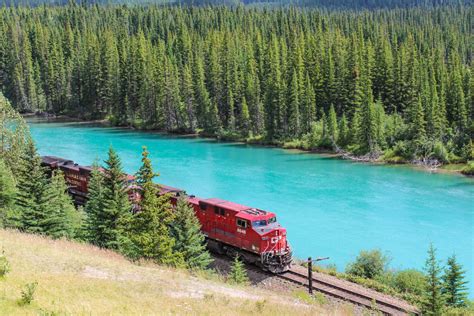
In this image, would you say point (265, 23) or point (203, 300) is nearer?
point (203, 300)

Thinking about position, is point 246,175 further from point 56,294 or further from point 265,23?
point 265,23

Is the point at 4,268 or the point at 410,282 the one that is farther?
the point at 410,282

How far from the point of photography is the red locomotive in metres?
35.5

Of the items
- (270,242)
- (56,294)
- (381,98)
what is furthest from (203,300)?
(381,98)

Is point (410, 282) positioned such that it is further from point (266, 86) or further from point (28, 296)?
point (266, 86)

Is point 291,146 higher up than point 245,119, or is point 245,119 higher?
point 245,119

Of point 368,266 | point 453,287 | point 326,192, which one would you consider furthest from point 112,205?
point 326,192

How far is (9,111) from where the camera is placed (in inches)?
1911

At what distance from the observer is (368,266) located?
3688 centimetres

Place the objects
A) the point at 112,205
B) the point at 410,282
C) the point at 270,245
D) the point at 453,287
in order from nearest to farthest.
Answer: the point at 453,287
the point at 112,205
the point at 410,282
the point at 270,245

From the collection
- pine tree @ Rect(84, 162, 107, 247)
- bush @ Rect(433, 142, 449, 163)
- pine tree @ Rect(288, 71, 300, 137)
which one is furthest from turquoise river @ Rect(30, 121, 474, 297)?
pine tree @ Rect(84, 162, 107, 247)

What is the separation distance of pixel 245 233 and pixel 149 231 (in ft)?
26.4

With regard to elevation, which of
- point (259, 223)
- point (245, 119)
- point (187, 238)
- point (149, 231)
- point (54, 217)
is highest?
point (245, 119)

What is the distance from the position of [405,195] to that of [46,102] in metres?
100
